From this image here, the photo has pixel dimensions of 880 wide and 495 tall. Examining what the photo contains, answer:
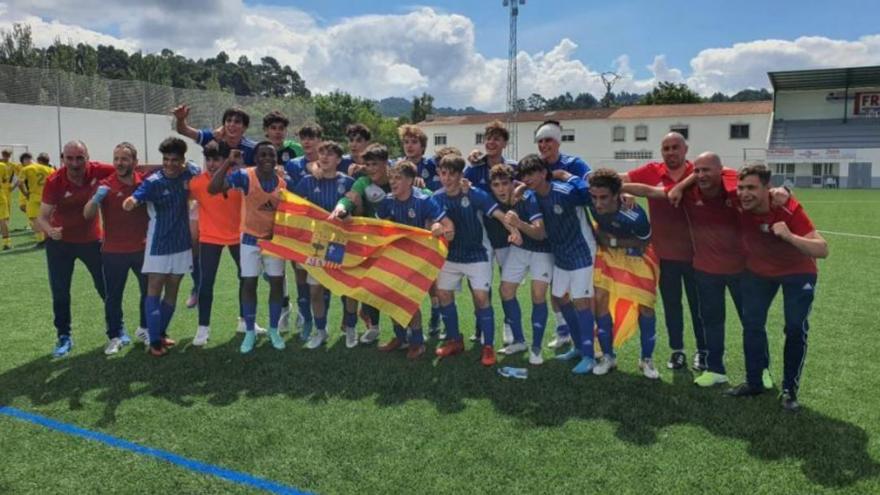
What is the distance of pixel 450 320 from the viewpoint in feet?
20.0

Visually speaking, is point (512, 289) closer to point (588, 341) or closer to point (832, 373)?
point (588, 341)

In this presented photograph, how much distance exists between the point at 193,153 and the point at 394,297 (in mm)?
34176


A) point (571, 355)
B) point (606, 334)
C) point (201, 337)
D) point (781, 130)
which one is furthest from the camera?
point (781, 130)

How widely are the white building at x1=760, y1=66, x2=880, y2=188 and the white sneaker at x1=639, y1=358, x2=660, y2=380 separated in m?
44.7

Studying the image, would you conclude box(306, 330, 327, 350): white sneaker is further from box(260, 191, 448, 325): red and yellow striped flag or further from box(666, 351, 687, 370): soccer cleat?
box(666, 351, 687, 370): soccer cleat

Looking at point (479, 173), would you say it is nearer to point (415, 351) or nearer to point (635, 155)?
point (415, 351)

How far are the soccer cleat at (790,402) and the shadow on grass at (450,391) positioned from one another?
8cm

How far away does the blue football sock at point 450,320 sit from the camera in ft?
19.8

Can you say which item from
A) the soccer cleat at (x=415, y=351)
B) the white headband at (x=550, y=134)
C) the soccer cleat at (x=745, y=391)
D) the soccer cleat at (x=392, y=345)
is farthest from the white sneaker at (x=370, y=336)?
the soccer cleat at (x=745, y=391)

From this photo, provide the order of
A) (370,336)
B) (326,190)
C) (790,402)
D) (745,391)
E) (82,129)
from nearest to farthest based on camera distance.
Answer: (790,402) < (745,391) < (326,190) < (370,336) < (82,129)

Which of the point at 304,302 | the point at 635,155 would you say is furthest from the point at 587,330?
the point at 635,155

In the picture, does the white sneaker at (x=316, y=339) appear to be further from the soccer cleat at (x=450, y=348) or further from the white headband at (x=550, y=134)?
the white headband at (x=550, y=134)

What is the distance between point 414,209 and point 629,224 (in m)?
1.99

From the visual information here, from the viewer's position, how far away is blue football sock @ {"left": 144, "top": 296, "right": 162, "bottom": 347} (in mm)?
6117
